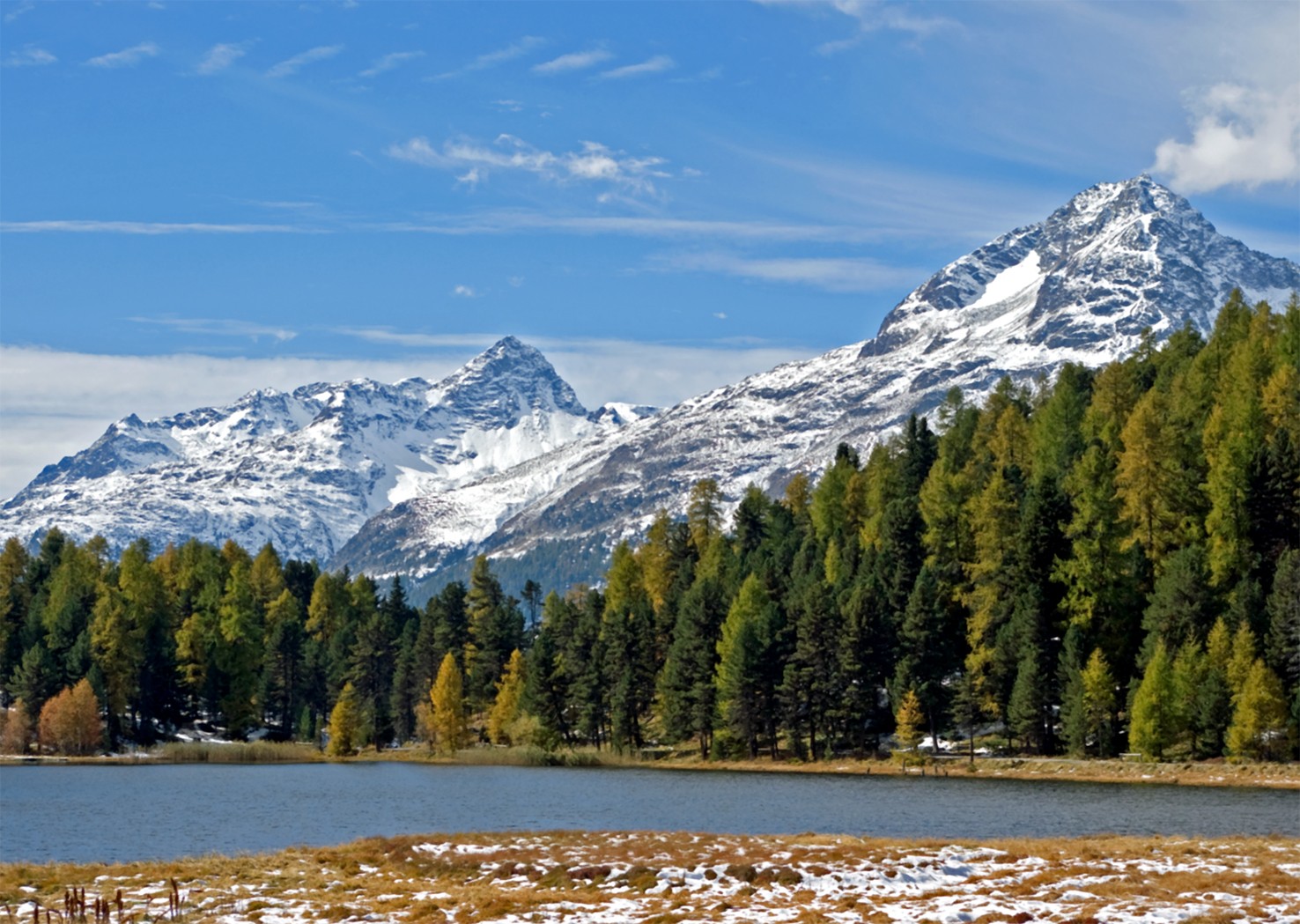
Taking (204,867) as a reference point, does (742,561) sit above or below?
above

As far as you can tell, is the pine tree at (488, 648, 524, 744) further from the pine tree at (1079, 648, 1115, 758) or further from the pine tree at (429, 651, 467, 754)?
the pine tree at (1079, 648, 1115, 758)

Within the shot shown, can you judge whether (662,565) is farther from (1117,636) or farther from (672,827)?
(672,827)

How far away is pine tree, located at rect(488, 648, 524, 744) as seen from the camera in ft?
491

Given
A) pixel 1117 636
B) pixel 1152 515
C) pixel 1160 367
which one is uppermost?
pixel 1160 367

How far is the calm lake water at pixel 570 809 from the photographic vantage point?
62438mm

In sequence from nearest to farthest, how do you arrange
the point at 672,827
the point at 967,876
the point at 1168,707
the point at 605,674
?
the point at 967,876 → the point at 672,827 → the point at 1168,707 → the point at 605,674

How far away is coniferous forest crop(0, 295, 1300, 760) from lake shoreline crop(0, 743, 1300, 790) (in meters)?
2.60

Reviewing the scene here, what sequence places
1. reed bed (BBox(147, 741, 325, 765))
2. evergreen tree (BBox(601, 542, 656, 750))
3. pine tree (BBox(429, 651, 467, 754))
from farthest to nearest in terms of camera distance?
pine tree (BBox(429, 651, 467, 754))
reed bed (BBox(147, 741, 325, 765))
evergreen tree (BBox(601, 542, 656, 750))

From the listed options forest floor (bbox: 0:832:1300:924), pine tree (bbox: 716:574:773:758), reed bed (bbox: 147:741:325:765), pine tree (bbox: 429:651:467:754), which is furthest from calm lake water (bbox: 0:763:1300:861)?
pine tree (bbox: 429:651:467:754)

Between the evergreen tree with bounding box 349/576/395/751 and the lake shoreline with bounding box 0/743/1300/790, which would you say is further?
the evergreen tree with bounding box 349/576/395/751

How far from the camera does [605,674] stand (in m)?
142

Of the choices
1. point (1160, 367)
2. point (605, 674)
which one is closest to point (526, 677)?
point (605, 674)

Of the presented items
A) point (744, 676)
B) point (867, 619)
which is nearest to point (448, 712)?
point (744, 676)

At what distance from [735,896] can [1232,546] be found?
261 ft
